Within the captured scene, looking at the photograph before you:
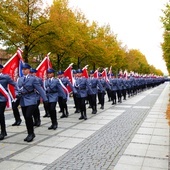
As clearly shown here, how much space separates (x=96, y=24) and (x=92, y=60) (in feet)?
20.9

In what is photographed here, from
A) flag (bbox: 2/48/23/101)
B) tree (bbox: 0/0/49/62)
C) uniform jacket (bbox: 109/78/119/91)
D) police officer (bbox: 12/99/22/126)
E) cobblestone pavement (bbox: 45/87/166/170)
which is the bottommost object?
cobblestone pavement (bbox: 45/87/166/170)

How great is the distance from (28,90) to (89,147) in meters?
2.21

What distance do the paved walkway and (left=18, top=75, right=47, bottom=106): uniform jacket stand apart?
108 centimetres

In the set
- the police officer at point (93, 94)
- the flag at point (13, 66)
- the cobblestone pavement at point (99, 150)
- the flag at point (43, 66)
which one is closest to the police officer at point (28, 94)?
the flag at point (13, 66)

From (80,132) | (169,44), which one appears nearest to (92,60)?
(169,44)

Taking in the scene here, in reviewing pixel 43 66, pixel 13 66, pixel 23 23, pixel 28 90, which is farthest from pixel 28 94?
pixel 23 23

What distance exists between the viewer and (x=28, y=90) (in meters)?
7.61

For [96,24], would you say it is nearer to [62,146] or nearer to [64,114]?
[64,114]

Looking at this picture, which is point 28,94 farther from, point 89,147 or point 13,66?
point 89,147

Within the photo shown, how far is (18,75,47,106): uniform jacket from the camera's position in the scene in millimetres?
7555

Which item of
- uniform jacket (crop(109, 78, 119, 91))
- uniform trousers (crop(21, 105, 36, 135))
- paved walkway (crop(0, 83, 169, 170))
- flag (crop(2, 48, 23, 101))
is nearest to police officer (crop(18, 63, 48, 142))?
uniform trousers (crop(21, 105, 36, 135))

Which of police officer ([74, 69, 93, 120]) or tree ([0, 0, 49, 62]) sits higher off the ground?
tree ([0, 0, 49, 62])

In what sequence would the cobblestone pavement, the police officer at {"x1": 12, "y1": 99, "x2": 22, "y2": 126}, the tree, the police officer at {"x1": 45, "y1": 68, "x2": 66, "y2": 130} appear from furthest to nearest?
the tree → the police officer at {"x1": 12, "y1": 99, "x2": 22, "y2": 126} → the police officer at {"x1": 45, "y1": 68, "x2": 66, "y2": 130} → the cobblestone pavement

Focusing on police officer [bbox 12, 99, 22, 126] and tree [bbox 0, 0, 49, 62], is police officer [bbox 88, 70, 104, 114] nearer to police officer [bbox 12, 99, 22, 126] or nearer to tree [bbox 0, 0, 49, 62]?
police officer [bbox 12, 99, 22, 126]
